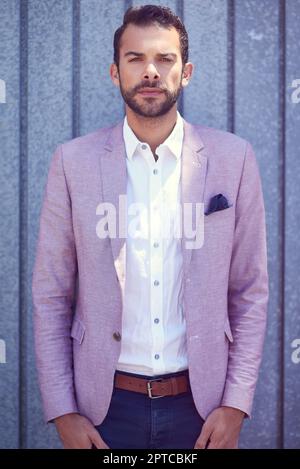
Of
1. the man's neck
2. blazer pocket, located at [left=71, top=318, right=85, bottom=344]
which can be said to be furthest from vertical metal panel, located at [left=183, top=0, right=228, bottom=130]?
blazer pocket, located at [left=71, top=318, right=85, bottom=344]

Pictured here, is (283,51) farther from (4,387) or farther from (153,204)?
(4,387)

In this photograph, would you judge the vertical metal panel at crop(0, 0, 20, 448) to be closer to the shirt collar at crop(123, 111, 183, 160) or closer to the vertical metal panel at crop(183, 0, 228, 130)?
the shirt collar at crop(123, 111, 183, 160)

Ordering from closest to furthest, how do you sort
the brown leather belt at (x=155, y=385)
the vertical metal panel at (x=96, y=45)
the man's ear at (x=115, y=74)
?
1. the brown leather belt at (x=155, y=385)
2. the man's ear at (x=115, y=74)
3. the vertical metal panel at (x=96, y=45)

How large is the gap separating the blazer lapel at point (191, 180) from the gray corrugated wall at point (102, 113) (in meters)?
0.50

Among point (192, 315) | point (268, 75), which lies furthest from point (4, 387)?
point (268, 75)

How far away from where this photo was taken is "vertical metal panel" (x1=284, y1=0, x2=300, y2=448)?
9.41 ft

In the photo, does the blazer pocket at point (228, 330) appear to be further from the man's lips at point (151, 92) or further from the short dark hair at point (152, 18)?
the short dark hair at point (152, 18)

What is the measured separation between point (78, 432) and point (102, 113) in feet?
4.83

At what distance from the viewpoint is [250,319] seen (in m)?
2.35

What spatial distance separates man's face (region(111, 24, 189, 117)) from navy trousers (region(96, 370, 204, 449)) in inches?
42.6

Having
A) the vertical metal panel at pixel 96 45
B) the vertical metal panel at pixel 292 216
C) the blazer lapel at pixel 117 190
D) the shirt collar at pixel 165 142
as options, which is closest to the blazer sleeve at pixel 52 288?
the blazer lapel at pixel 117 190

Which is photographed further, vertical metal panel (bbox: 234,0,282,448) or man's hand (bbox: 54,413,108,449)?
vertical metal panel (bbox: 234,0,282,448)

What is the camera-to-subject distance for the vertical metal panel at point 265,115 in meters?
2.86

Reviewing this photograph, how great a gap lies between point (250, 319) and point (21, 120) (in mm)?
1465
